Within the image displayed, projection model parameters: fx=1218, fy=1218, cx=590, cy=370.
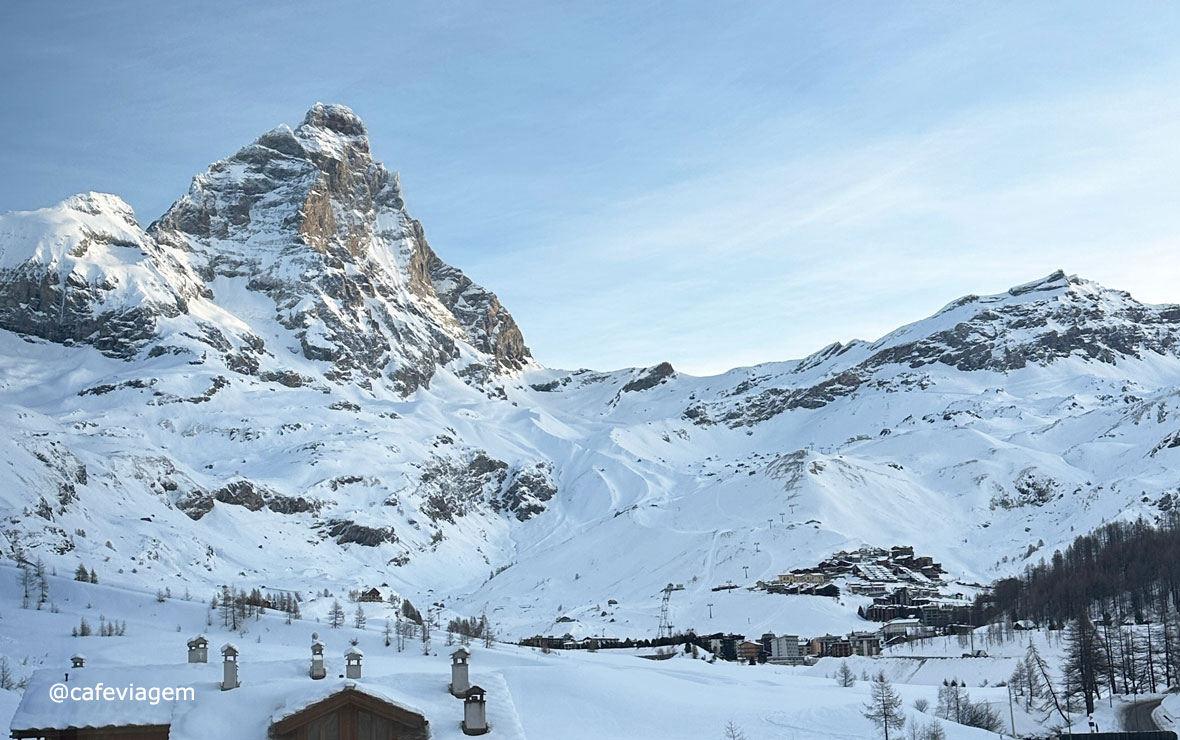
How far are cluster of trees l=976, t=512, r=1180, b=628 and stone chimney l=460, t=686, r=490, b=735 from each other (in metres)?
89.9

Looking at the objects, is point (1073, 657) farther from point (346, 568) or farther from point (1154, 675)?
point (346, 568)

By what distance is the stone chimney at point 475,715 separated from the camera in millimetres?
22594

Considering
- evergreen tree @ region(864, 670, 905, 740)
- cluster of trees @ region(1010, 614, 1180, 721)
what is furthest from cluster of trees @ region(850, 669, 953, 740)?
cluster of trees @ region(1010, 614, 1180, 721)

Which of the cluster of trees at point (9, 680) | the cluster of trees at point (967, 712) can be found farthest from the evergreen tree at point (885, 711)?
the cluster of trees at point (9, 680)

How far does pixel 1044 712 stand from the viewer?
67375 millimetres

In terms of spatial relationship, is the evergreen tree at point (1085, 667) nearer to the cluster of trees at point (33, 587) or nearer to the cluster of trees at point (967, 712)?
the cluster of trees at point (967, 712)

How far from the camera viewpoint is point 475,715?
22.7 m

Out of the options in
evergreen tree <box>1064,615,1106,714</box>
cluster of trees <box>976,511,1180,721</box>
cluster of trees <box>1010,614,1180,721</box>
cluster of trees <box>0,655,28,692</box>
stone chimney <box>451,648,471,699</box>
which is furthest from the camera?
cluster of trees <box>976,511,1180,721</box>

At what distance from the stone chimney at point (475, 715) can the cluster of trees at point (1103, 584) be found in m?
89.9

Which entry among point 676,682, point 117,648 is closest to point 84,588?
point 117,648

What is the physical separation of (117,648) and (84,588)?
22682mm

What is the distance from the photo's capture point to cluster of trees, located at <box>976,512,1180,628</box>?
11138 cm

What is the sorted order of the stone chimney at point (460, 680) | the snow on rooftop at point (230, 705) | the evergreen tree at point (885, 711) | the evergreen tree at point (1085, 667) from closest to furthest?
the snow on rooftop at point (230, 705), the stone chimney at point (460, 680), the evergreen tree at point (885, 711), the evergreen tree at point (1085, 667)

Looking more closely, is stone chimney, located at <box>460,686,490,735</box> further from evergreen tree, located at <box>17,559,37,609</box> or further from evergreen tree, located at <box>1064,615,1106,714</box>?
evergreen tree, located at <box>17,559,37,609</box>
